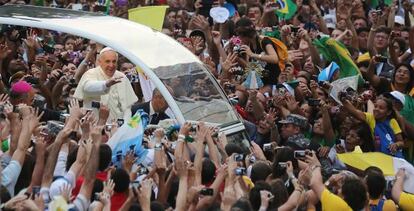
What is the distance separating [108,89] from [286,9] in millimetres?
5878

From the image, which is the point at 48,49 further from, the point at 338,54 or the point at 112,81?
the point at 338,54

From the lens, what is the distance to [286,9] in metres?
18.5

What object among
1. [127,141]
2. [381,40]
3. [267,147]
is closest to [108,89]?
[267,147]

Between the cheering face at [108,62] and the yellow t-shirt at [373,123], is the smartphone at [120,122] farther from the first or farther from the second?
the yellow t-shirt at [373,123]

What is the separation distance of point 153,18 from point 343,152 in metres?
3.17

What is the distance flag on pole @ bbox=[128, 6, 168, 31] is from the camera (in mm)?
15445

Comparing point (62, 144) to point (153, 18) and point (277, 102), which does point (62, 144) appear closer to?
point (277, 102)

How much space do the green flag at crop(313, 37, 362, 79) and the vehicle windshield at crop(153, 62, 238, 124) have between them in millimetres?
2625

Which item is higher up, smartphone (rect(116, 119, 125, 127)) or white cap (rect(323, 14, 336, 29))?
smartphone (rect(116, 119, 125, 127))

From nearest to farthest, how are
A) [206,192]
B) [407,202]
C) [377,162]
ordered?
[206,192] < [407,202] < [377,162]

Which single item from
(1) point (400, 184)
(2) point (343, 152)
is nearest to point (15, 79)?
(2) point (343, 152)

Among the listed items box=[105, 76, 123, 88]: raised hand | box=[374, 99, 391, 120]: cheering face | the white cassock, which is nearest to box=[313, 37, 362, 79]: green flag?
box=[374, 99, 391, 120]: cheering face

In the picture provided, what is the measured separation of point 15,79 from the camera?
1430 centimetres

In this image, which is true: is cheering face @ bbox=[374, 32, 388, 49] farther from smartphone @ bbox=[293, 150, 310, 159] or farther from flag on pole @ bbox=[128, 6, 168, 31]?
smartphone @ bbox=[293, 150, 310, 159]
